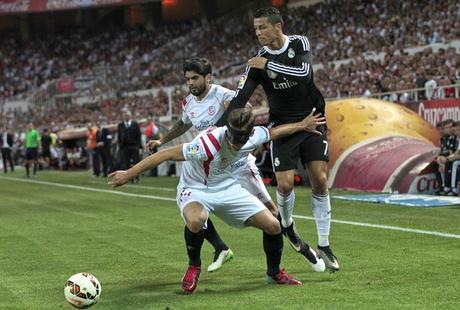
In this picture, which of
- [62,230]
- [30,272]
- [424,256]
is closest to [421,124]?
[62,230]

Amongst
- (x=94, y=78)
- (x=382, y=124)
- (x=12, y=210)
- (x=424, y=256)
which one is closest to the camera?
(x=424, y=256)

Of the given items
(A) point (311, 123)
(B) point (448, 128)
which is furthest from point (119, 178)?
(B) point (448, 128)

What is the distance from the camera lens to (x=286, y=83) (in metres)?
9.10

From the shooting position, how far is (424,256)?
9914mm

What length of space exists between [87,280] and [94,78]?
49.6m

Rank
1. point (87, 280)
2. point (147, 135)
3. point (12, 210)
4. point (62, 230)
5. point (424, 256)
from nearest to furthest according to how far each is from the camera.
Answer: point (87, 280) → point (424, 256) → point (62, 230) → point (12, 210) → point (147, 135)

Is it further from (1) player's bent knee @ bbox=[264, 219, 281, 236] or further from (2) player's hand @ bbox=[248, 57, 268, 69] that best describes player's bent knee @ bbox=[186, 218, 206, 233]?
(2) player's hand @ bbox=[248, 57, 268, 69]

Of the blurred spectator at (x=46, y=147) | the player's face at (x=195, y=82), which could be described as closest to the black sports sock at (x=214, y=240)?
the player's face at (x=195, y=82)

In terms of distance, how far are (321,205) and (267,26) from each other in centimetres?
182

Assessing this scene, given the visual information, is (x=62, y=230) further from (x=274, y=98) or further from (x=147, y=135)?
(x=147, y=135)

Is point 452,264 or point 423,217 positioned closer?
point 452,264

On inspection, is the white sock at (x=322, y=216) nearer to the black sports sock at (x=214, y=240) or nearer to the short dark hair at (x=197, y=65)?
the black sports sock at (x=214, y=240)

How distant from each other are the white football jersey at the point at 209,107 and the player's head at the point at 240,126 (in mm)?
1352

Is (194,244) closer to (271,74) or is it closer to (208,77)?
(208,77)
